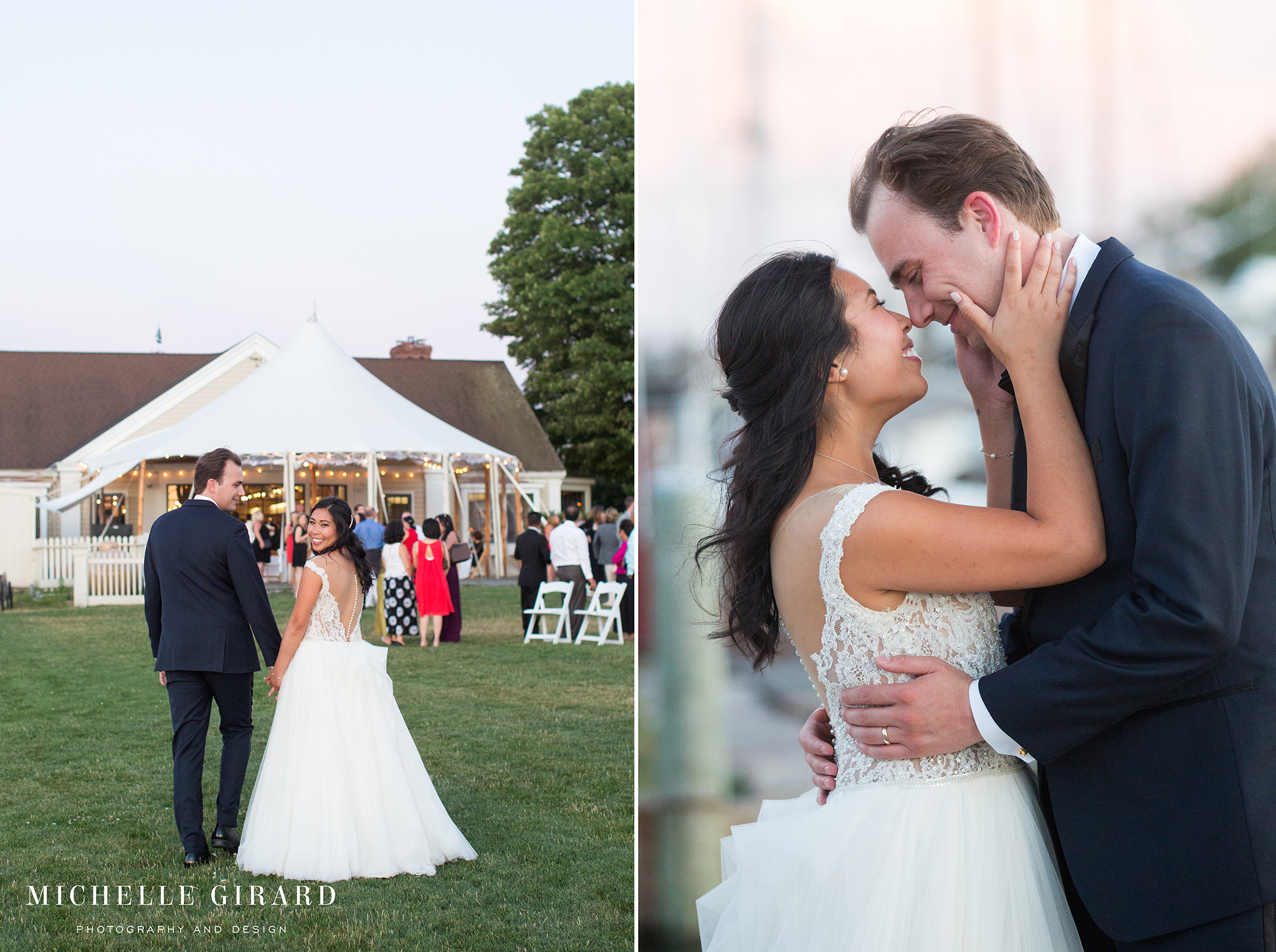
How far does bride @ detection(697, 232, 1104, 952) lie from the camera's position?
1870 millimetres

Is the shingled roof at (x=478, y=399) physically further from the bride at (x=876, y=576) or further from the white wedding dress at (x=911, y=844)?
the white wedding dress at (x=911, y=844)

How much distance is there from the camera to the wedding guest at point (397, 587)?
1591 centimetres

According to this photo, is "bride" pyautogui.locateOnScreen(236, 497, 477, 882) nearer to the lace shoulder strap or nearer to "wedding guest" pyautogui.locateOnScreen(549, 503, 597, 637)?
the lace shoulder strap

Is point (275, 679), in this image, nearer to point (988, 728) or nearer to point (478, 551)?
point (988, 728)

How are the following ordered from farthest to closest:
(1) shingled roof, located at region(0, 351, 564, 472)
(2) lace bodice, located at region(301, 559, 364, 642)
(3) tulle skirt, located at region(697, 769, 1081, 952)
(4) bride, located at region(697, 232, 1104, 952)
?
(1) shingled roof, located at region(0, 351, 564, 472) → (2) lace bodice, located at region(301, 559, 364, 642) → (3) tulle skirt, located at region(697, 769, 1081, 952) → (4) bride, located at region(697, 232, 1104, 952)

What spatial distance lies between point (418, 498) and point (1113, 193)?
110ft

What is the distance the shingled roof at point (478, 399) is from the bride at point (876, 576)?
35.2 m

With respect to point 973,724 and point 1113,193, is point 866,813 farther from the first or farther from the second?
point 1113,193

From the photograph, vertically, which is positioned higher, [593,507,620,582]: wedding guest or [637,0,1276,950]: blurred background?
[637,0,1276,950]: blurred background

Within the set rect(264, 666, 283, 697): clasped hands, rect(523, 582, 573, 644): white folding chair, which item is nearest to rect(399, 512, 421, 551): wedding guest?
rect(523, 582, 573, 644): white folding chair

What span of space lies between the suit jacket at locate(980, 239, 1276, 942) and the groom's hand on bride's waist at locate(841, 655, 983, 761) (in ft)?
0.27

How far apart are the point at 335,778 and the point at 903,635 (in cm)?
463

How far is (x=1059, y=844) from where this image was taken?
207cm

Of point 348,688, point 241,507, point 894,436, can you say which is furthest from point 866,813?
point 241,507
